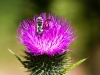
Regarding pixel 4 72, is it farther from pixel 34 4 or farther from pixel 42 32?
pixel 42 32

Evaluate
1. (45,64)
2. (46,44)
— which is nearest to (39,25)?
(46,44)

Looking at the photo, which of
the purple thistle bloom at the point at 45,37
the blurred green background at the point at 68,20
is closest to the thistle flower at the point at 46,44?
the purple thistle bloom at the point at 45,37

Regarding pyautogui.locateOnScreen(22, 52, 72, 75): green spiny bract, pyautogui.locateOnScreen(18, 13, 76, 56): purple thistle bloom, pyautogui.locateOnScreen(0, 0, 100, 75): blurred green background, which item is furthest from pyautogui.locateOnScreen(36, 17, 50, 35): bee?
pyautogui.locateOnScreen(0, 0, 100, 75): blurred green background

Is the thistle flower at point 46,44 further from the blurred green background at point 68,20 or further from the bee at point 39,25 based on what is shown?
the blurred green background at point 68,20


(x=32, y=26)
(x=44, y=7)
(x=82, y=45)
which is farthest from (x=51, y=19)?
(x=44, y=7)

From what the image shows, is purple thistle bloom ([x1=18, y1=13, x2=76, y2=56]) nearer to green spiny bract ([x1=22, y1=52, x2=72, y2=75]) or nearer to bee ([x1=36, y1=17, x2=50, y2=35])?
bee ([x1=36, y1=17, x2=50, y2=35])

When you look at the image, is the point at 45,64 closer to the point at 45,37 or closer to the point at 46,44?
the point at 46,44
